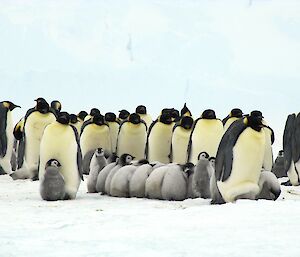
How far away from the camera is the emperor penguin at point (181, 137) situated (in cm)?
939

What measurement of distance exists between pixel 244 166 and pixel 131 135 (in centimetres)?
427

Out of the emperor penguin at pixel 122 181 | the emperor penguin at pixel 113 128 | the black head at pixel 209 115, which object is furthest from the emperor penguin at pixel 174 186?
the emperor penguin at pixel 113 128

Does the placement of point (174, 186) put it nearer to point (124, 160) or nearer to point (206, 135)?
point (124, 160)

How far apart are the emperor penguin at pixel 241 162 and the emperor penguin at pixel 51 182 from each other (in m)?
1.72

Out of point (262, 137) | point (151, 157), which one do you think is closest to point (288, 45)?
point (151, 157)

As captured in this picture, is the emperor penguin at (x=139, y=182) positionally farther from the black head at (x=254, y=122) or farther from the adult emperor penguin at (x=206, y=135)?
the black head at (x=254, y=122)

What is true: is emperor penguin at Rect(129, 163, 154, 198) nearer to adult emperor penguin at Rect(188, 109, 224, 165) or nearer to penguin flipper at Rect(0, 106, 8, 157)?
adult emperor penguin at Rect(188, 109, 224, 165)

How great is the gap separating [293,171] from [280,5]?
85.6 ft

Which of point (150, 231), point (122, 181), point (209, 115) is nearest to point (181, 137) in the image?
point (209, 115)

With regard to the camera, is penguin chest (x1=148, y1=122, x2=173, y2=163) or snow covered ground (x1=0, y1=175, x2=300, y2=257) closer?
snow covered ground (x1=0, y1=175, x2=300, y2=257)

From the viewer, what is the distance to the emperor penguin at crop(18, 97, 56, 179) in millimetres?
9750

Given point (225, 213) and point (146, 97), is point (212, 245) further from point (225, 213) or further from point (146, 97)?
point (146, 97)

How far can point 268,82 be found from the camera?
→ 96.1 feet

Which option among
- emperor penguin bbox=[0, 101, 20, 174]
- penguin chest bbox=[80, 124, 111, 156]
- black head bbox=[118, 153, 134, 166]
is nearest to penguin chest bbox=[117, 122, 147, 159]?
penguin chest bbox=[80, 124, 111, 156]
